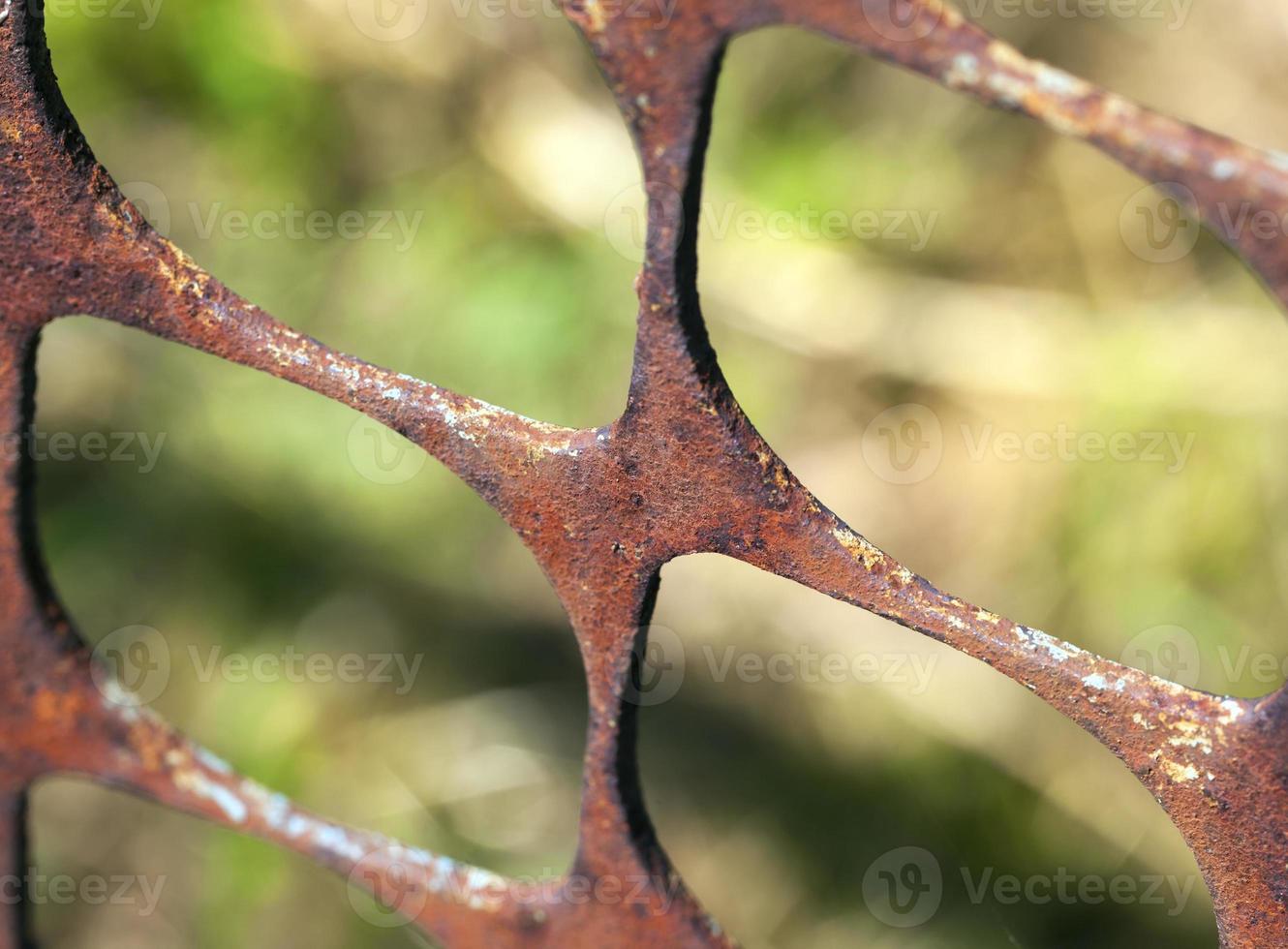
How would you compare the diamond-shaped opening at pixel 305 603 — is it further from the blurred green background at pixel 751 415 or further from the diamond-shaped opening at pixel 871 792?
the diamond-shaped opening at pixel 871 792

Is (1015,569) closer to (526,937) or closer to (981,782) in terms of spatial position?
(981,782)

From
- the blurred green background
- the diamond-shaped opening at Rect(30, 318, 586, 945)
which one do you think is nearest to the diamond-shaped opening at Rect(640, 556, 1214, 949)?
the blurred green background

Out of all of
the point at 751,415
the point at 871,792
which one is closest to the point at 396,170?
the point at 751,415

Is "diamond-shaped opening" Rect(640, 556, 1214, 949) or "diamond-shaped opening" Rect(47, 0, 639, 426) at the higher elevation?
"diamond-shaped opening" Rect(47, 0, 639, 426)

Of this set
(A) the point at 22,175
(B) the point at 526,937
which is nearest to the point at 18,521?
(A) the point at 22,175

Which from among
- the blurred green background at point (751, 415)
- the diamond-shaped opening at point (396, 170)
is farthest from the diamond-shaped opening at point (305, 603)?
the diamond-shaped opening at point (396, 170)

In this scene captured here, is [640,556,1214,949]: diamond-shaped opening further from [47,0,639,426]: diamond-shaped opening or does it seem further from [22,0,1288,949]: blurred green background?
[47,0,639,426]: diamond-shaped opening

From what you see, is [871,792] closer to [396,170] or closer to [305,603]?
[305,603]

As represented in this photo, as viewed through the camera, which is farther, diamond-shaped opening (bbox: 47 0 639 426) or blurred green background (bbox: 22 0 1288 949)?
diamond-shaped opening (bbox: 47 0 639 426)
